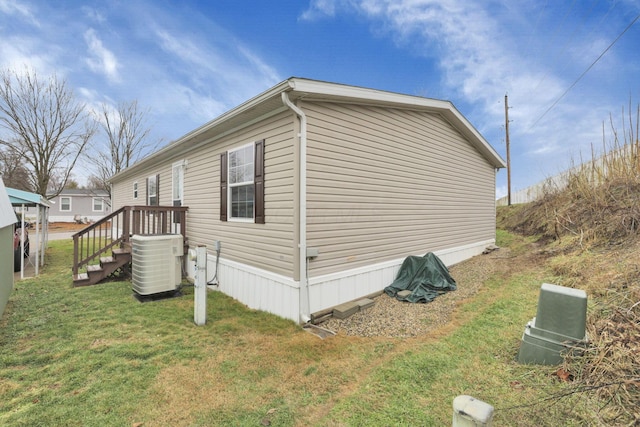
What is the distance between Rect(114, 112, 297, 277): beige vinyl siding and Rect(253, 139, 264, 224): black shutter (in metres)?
0.10

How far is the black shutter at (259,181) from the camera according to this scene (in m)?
4.98

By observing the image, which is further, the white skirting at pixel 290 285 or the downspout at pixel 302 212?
the white skirting at pixel 290 285

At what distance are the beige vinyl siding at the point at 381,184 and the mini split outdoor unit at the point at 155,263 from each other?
298 centimetres

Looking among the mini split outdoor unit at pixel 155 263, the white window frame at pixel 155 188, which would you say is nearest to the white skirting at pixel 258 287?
the mini split outdoor unit at pixel 155 263

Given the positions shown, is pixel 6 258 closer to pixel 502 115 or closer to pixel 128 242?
pixel 128 242

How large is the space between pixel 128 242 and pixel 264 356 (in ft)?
18.0

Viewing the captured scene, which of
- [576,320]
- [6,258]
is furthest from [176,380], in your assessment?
[6,258]

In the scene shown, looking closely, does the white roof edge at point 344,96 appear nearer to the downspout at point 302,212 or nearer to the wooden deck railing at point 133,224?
the downspout at point 302,212

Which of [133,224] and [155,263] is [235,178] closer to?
[155,263]

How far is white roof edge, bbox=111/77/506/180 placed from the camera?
160 inches

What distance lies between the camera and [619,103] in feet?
20.3

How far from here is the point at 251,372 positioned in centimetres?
303

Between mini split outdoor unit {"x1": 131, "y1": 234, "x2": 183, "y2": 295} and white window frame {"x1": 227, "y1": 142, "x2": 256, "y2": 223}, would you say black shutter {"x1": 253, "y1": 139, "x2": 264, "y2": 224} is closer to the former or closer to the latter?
A: white window frame {"x1": 227, "y1": 142, "x2": 256, "y2": 223}

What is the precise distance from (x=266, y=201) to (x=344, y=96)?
7.12 feet
